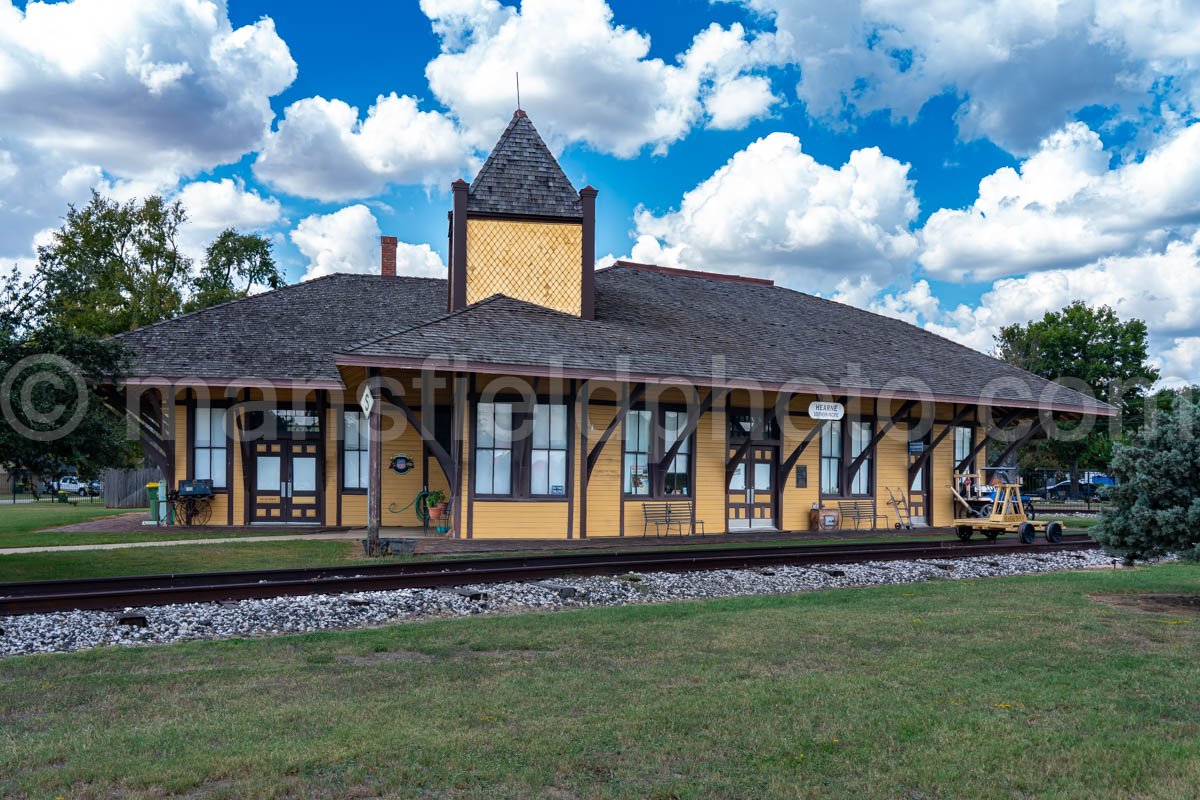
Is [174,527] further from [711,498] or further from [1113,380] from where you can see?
[1113,380]

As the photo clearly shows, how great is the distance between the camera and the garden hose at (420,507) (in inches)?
770

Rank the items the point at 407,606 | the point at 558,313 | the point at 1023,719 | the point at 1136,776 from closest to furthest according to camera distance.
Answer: the point at 1136,776 → the point at 1023,719 → the point at 407,606 → the point at 558,313

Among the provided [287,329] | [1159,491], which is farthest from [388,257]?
[1159,491]

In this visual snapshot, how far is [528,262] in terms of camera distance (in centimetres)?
1942

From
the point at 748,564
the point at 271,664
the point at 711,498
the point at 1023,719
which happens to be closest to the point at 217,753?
the point at 271,664

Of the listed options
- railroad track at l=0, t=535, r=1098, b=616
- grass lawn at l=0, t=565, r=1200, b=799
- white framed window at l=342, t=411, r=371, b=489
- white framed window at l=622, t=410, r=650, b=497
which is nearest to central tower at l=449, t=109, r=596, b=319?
white framed window at l=622, t=410, r=650, b=497

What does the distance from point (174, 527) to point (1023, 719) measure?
58.7 feet

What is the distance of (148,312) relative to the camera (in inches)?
1362

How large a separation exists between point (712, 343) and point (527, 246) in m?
4.44

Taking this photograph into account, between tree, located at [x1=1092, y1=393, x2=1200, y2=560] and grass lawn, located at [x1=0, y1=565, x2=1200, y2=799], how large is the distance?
1255 mm

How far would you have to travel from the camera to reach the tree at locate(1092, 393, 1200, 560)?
10008 millimetres

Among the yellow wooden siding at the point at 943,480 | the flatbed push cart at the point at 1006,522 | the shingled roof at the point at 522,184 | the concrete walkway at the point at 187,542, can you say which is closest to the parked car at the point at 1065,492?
the yellow wooden siding at the point at 943,480

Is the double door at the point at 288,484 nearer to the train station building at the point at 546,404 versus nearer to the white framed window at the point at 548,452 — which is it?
the train station building at the point at 546,404

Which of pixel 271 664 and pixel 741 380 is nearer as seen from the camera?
pixel 271 664
